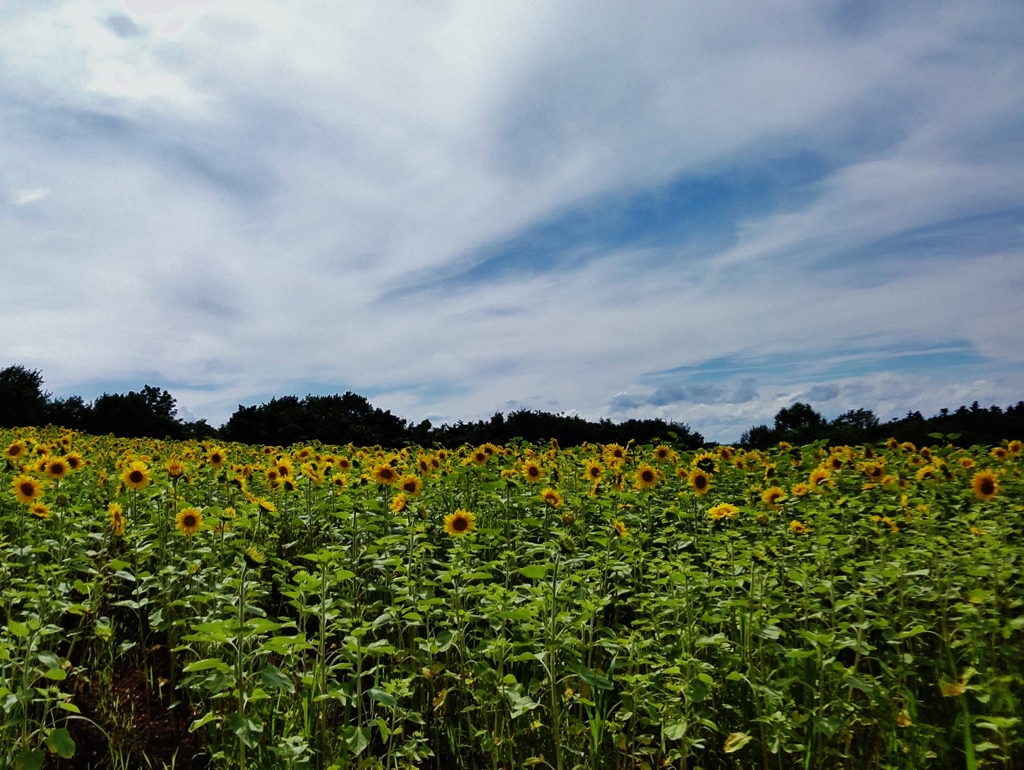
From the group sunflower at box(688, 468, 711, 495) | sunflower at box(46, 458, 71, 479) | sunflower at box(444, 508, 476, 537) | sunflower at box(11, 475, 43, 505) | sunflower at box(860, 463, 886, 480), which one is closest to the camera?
sunflower at box(444, 508, 476, 537)

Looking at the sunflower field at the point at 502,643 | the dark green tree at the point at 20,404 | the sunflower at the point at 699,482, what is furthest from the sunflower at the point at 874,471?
the dark green tree at the point at 20,404

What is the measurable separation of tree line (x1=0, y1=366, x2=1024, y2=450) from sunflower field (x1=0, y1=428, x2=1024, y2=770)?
18.5 feet

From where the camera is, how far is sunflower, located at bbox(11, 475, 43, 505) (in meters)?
4.21

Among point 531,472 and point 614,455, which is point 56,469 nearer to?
point 531,472

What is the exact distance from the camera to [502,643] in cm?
303

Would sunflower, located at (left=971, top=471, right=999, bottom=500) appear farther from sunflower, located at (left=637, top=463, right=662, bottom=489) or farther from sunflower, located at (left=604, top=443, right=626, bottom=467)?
sunflower, located at (left=604, top=443, right=626, bottom=467)

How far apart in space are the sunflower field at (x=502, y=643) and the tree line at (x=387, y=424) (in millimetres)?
5627

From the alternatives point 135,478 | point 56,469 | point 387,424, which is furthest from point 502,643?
point 387,424

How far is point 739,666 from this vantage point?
3441 mm

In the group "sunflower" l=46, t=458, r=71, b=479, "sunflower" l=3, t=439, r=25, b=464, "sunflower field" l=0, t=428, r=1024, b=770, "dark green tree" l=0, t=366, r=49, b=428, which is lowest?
"sunflower field" l=0, t=428, r=1024, b=770

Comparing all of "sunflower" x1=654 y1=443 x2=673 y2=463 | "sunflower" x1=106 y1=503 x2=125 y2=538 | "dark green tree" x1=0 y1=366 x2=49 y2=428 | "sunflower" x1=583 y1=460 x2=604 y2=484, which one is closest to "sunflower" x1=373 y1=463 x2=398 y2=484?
"sunflower" x1=106 y1=503 x2=125 y2=538

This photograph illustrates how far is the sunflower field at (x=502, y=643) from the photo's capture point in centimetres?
299

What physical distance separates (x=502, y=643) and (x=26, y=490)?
3.20 m

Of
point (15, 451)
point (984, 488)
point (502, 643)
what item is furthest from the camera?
point (15, 451)
